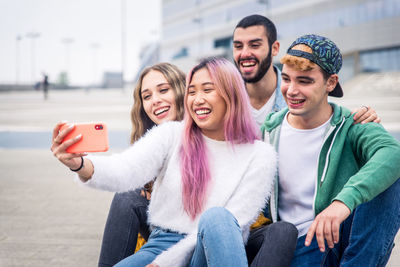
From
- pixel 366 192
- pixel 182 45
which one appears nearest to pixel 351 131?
pixel 366 192

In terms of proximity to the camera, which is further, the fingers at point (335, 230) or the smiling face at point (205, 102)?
the smiling face at point (205, 102)

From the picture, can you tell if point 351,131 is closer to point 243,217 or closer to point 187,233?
point 243,217

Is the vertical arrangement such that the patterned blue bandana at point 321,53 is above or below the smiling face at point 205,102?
above

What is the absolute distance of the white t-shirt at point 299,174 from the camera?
2.51 m

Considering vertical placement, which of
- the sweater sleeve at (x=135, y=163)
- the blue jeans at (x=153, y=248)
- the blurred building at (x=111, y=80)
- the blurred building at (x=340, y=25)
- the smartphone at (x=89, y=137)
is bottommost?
the blue jeans at (x=153, y=248)

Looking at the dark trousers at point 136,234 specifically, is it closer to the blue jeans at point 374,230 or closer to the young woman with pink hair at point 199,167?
the young woman with pink hair at point 199,167

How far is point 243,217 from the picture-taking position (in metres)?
2.35

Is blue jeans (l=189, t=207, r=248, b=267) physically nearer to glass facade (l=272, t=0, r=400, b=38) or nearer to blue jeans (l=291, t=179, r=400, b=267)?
blue jeans (l=291, t=179, r=400, b=267)

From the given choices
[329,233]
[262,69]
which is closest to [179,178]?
[329,233]

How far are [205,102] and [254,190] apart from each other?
58cm

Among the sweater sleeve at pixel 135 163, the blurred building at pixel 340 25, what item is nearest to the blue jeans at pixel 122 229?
the sweater sleeve at pixel 135 163

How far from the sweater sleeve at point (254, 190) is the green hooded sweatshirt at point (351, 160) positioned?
5.6 inches

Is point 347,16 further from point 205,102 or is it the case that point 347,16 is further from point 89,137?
point 89,137

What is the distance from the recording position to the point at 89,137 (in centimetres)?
195
